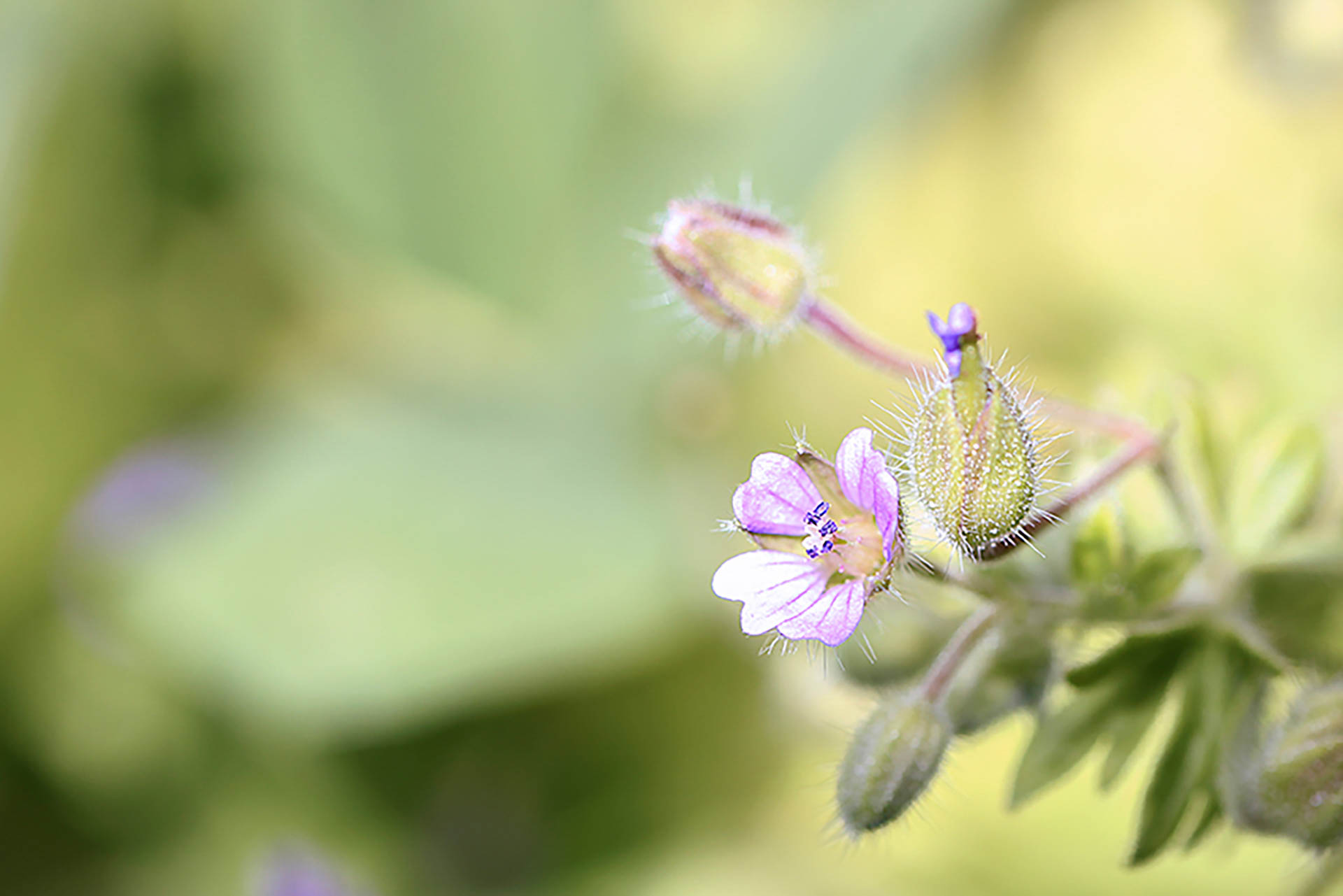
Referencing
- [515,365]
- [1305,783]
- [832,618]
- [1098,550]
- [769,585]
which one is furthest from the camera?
[515,365]

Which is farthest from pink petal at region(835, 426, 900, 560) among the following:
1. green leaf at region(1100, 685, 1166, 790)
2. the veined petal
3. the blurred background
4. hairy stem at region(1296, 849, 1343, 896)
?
the blurred background

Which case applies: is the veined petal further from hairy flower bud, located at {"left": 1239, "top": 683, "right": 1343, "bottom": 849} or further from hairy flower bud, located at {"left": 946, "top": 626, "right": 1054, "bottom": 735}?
hairy flower bud, located at {"left": 1239, "top": 683, "right": 1343, "bottom": 849}

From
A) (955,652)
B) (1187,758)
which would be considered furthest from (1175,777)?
(955,652)

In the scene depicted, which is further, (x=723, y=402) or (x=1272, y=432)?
(x=723, y=402)

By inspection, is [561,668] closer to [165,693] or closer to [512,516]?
[512,516]

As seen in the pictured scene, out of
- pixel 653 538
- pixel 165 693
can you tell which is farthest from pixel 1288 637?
pixel 165 693

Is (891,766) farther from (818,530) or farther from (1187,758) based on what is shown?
(1187,758)
